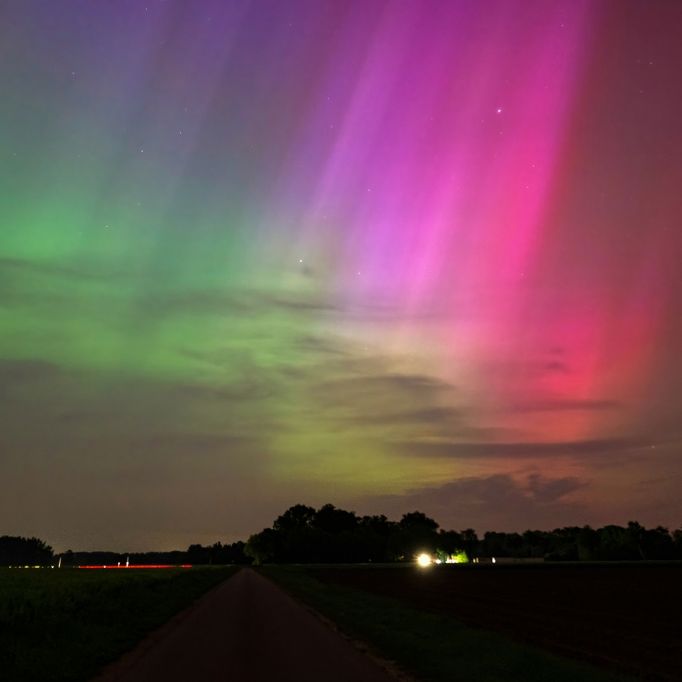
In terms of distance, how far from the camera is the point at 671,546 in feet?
621

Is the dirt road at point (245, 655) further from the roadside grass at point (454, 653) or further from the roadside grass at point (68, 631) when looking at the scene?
the roadside grass at point (454, 653)

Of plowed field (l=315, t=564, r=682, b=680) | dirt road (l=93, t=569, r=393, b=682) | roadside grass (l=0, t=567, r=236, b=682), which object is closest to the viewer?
dirt road (l=93, t=569, r=393, b=682)

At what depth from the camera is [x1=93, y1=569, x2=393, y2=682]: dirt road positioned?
1341cm

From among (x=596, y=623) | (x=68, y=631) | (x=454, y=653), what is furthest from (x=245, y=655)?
(x=596, y=623)

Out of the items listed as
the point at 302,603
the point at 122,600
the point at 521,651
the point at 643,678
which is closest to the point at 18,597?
the point at 122,600

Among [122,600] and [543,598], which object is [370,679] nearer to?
[122,600]

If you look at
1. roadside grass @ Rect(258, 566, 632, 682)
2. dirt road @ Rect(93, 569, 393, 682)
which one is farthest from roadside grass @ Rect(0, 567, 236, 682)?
roadside grass @ Rect(258, 566, 632, 682)

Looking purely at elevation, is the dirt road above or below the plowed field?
above

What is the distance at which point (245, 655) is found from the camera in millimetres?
16234

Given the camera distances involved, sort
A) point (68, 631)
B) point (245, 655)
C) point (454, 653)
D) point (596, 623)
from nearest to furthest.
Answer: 1. point (245, 655)
2. point (454, 653)
3. point (68, 631)
4. point (596, 623)

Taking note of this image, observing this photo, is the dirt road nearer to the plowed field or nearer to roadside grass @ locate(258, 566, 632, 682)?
roadside grass @ locate(258, 566, 632, 682)

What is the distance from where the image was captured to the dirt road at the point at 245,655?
13.4 metres

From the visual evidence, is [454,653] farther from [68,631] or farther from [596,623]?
[596,623]

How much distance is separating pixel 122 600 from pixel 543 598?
2731cm
